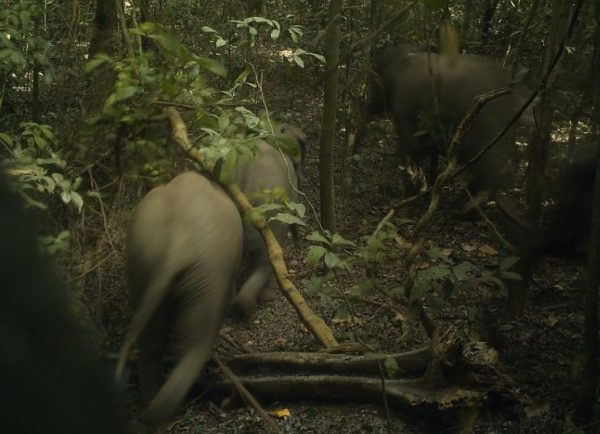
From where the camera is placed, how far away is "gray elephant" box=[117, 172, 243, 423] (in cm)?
305

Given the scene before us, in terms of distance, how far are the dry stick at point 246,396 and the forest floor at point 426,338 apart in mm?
39

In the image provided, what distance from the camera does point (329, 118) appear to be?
14.7 feet

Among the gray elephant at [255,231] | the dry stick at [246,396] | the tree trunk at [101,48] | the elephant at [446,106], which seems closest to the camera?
the dry stick at [246,396]

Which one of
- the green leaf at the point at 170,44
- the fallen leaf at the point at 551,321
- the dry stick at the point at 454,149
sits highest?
the green leaf at the point at 170,44

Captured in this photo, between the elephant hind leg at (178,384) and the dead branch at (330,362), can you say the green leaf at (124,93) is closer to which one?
the elephant hind leg at (178,384)

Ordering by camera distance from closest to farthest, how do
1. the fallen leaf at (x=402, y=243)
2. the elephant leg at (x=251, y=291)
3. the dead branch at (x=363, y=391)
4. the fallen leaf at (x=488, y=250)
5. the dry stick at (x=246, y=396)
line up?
the dead branch at (x=363, y=391) → the dry stick at (x=246, y=396) → the elephant leg at (x=251, y=291) → the fallen leaf at (x=402, y=243) → the fallen leaf at (x=488, y=250)

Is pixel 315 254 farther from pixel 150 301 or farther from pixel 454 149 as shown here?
pixel 454 149

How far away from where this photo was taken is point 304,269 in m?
4.77

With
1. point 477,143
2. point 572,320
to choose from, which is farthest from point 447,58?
point 572,320

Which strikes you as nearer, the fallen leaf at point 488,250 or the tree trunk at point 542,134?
the tree trunk at point 542,134

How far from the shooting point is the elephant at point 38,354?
493 mm

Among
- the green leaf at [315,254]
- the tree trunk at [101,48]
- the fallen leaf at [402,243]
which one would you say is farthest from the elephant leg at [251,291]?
the tree trunk at [101,48]

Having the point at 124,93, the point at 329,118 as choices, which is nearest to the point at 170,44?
the point at 124,93

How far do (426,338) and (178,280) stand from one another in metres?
1.25
